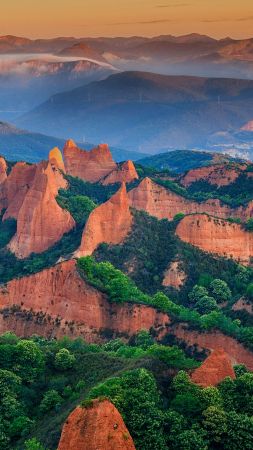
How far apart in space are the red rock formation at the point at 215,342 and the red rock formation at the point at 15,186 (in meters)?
39.8

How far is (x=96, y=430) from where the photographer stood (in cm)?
4438

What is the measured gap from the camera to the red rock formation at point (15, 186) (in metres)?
111

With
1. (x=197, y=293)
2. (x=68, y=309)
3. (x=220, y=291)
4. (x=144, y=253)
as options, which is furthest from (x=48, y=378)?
(x=144, y=253)

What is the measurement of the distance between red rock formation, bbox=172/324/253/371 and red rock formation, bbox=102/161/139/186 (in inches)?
2514

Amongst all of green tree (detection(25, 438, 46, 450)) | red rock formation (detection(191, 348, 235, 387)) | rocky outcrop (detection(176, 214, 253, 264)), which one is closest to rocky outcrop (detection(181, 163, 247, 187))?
rocky outcrop (detection(176, 214, 253, 264))

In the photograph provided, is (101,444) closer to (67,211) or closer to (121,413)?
(121,413)

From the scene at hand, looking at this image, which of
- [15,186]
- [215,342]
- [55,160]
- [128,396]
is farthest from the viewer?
[55,160]

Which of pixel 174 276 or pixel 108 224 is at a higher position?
pixel 108 224

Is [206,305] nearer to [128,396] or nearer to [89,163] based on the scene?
[128,396]

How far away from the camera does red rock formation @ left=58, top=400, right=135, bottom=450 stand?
145 feet

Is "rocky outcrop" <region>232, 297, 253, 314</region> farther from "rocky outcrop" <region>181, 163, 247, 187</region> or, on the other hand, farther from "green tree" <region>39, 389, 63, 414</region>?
"rocky outcrop" <region>181, 163, 247, 187</region>

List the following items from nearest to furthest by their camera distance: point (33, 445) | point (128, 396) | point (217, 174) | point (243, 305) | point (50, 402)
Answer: point (33, 445), point (128, 396), point (50, 402), point (243, 305), point (217, 174)

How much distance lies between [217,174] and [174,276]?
51.0 metres

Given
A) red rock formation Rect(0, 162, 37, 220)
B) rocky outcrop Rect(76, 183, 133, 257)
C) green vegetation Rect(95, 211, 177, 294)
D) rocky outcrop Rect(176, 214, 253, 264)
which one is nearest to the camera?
green vegetation Rect(95, 211, 177, 294)
